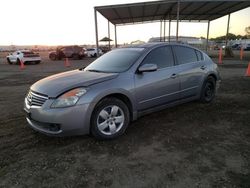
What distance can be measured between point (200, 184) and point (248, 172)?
2.43 feet

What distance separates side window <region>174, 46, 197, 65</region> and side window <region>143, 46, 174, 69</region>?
0.78ft

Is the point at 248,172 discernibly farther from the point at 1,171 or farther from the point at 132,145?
the point at 1,171

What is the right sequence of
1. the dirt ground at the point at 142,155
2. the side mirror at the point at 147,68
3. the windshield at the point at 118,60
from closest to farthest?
the dirt ground at the point at 142,155
the side mirror at the point at 147,68
the windshield at the point at 118,60

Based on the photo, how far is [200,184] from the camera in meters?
2.83

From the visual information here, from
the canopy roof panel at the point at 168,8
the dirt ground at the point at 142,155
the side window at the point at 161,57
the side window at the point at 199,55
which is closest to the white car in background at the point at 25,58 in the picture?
the canopy roof panel at the point at 168,8

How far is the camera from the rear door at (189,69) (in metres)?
5.30

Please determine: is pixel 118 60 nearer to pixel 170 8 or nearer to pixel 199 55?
pixel 199 55

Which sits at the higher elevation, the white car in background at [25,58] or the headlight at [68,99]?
the headlight at [68,99]

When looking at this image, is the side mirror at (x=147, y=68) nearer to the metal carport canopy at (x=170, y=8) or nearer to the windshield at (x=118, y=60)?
the windshield at (x=118, y=60)

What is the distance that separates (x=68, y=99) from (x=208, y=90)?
4.09 meters

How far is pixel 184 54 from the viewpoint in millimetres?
5547

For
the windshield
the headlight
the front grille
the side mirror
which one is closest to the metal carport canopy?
the windshield

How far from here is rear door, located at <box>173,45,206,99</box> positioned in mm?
5301

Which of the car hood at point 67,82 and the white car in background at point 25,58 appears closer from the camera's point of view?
the car hood at point 67,82
